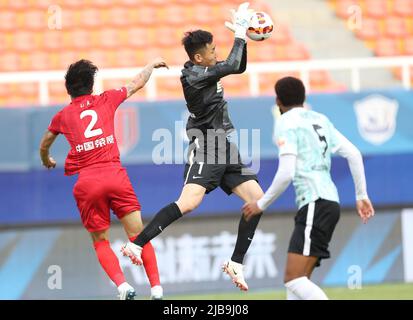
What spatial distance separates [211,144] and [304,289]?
218 cm

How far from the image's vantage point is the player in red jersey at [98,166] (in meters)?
8.94

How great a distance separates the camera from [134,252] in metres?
8.83

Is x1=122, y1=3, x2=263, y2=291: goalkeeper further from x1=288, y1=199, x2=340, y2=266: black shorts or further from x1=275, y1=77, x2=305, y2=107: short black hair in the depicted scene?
x1=288, y1=199, x2=340, y2=266: black shorts

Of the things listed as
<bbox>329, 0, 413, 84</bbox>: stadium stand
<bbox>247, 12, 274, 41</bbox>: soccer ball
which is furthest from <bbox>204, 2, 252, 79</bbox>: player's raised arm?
<bbox>329, 0, 413, 84</bbox>: stadium stand

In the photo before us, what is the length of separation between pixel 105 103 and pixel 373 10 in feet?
26.6

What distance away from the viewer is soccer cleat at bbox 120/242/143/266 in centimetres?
882

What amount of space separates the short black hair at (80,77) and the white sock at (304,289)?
107 inches

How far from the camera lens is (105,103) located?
904 centimetres

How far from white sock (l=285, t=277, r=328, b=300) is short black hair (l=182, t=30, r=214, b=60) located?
102 inches

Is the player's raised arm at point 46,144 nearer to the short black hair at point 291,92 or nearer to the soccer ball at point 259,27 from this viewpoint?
the soccer ball at point 259,27

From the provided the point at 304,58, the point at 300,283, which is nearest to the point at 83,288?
the point at 304,58

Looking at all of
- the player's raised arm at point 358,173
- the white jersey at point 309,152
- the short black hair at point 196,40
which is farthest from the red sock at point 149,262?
the player's raised arm at point 358,173

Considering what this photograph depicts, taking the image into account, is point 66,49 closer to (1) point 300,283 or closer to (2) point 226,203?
(2) point 226,203
